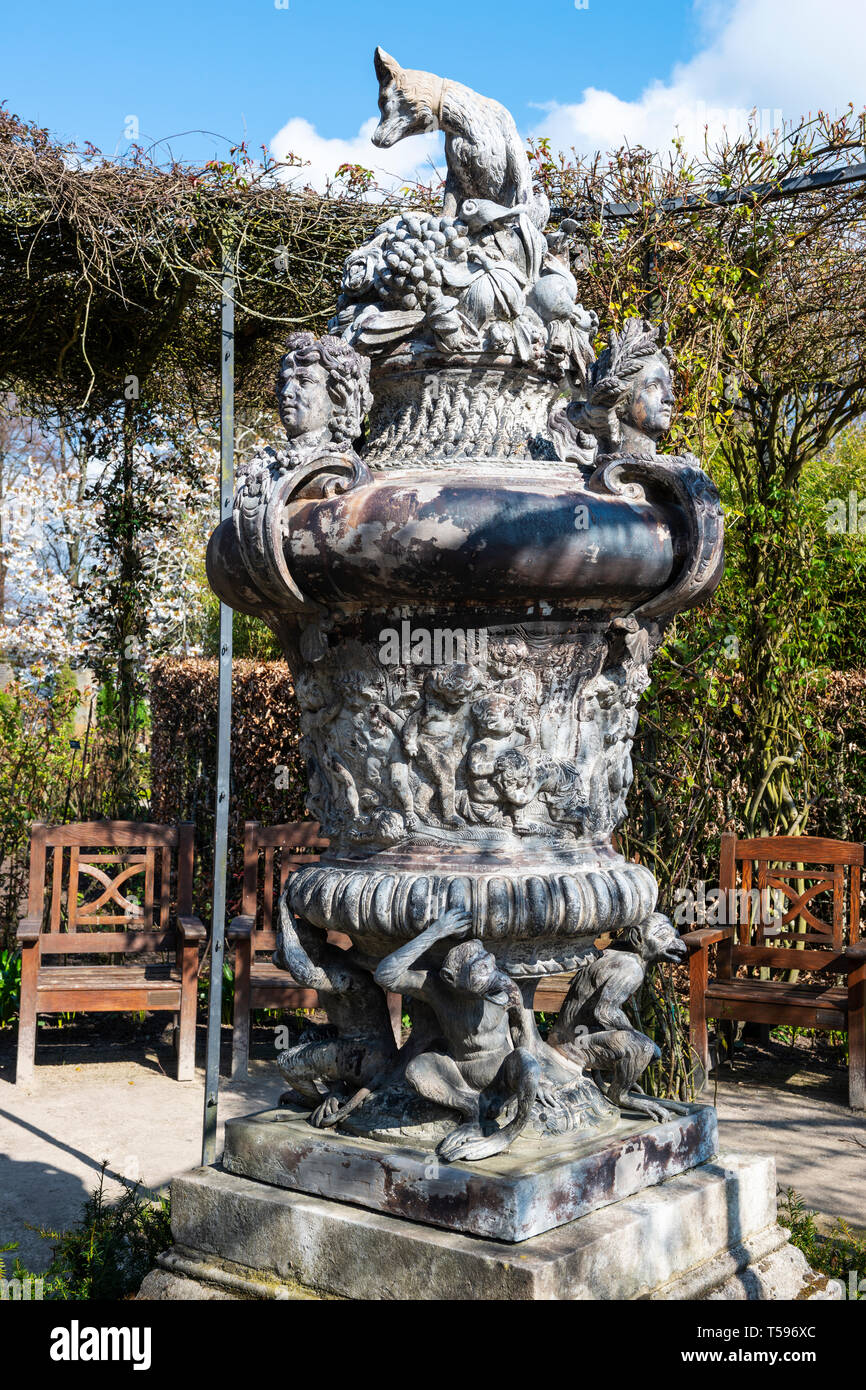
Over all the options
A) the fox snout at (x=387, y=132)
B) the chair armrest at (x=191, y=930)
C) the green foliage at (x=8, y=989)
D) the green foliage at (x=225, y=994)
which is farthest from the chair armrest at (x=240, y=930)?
the fox snout at (x=387, y=132)

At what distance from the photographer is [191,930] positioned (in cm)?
A: 568

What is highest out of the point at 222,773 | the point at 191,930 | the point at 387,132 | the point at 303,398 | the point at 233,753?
the point at 387,132

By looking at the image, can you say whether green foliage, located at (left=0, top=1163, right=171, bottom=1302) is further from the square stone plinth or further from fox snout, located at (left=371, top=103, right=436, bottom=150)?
fox snout, located at (left=371, top=103, right=436, bottom=150)

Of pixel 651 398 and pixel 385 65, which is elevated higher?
pixel 385 65

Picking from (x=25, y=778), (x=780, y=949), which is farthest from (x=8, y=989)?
(x=780, y=949)

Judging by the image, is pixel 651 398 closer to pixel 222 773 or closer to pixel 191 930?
pixel 222 773

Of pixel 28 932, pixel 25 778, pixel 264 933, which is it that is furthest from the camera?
pixel 25 778

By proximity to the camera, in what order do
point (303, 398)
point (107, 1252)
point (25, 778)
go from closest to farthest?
point (303, 398), point (107, 1252), point (25, 778)

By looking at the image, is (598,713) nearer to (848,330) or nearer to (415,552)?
(415,552)

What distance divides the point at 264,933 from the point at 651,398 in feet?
13.6

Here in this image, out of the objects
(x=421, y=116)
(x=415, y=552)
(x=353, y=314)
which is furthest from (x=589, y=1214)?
(x=421, y=116)

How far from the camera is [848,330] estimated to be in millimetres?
6020

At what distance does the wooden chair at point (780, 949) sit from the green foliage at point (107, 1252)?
8.29 feet

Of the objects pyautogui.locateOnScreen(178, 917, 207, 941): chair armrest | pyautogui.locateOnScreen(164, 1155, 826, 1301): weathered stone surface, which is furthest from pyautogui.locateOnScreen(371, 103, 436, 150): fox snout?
pyautogui.locateOnScreen(178, 917, 207, 941): chair armrest
